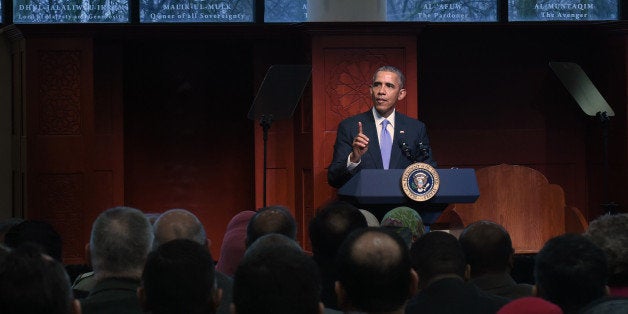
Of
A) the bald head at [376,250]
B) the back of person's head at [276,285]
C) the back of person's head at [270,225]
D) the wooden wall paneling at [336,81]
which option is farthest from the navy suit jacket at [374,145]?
the back of person's head at [276,285]

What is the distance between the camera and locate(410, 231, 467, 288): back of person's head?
3195mm

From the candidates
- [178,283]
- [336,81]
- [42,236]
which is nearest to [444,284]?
[178,283]

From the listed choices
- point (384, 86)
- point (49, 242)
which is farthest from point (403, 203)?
point (49, 242)

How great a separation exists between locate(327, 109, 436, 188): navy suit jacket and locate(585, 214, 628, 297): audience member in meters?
3.22

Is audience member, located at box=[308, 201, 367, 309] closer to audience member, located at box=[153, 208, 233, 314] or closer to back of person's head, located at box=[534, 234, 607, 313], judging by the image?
audience member, located at box=[153, 208, 233, 314]

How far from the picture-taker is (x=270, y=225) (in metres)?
3.91

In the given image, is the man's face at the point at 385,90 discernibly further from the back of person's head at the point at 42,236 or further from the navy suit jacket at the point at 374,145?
the back of person's head at the point at 42,236

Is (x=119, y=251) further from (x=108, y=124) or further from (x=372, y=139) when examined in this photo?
(x=108, y=124)

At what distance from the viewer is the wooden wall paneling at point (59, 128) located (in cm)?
836

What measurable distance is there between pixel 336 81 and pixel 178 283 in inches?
217

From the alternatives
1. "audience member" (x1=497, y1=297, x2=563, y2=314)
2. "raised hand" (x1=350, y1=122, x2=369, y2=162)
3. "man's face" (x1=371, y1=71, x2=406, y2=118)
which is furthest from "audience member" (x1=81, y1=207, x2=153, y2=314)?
"man's face" (x1=371, y1=71, x2=406, y2=118)

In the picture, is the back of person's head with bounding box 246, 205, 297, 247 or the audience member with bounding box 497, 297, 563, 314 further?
the back of person's head with bounding box 246, 205, 297, 247

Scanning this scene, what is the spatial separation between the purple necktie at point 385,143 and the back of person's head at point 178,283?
4222 mm

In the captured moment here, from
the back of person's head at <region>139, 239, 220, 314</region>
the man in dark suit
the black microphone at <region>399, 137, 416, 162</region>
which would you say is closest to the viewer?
the back of person's head at <region>139, 239, 220, 314</region>
